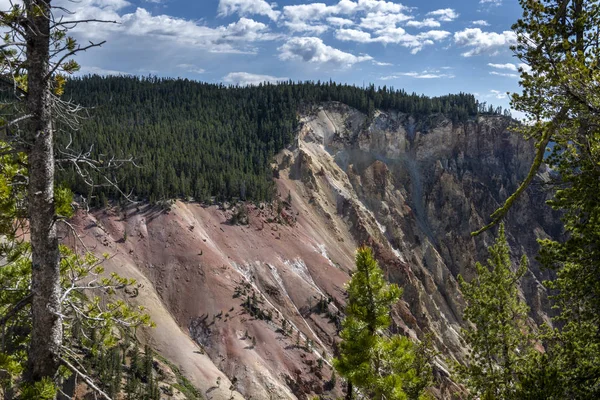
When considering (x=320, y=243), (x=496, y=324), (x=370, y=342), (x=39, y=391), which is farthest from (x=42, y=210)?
(x=320, y=243)

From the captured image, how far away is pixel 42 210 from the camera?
690cm

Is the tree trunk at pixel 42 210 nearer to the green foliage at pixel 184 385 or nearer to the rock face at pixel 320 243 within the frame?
the green foliage at pixel 184 385

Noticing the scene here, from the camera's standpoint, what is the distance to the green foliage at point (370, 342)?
12.6 meters

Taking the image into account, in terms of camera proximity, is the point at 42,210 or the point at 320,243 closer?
the point at 42,210

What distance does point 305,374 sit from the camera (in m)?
63.0

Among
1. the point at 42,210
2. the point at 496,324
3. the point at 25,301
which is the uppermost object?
the point at 42,210

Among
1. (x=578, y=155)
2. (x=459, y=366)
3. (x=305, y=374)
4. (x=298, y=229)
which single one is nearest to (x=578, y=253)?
(x=578, y=155)

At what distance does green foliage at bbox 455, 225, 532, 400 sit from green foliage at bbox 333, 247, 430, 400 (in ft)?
13.8

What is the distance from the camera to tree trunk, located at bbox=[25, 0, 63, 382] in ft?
22.1

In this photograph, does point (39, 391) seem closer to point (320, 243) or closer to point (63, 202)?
point (63, 202)

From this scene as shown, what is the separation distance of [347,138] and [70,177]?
81238 millimetres

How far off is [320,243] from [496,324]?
79058 mm

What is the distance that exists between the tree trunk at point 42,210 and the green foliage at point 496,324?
13889 millimetres

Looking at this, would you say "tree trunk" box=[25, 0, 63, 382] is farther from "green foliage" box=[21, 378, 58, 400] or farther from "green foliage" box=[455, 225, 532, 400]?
"green foliage" box=[455, 225, 532, 400]
